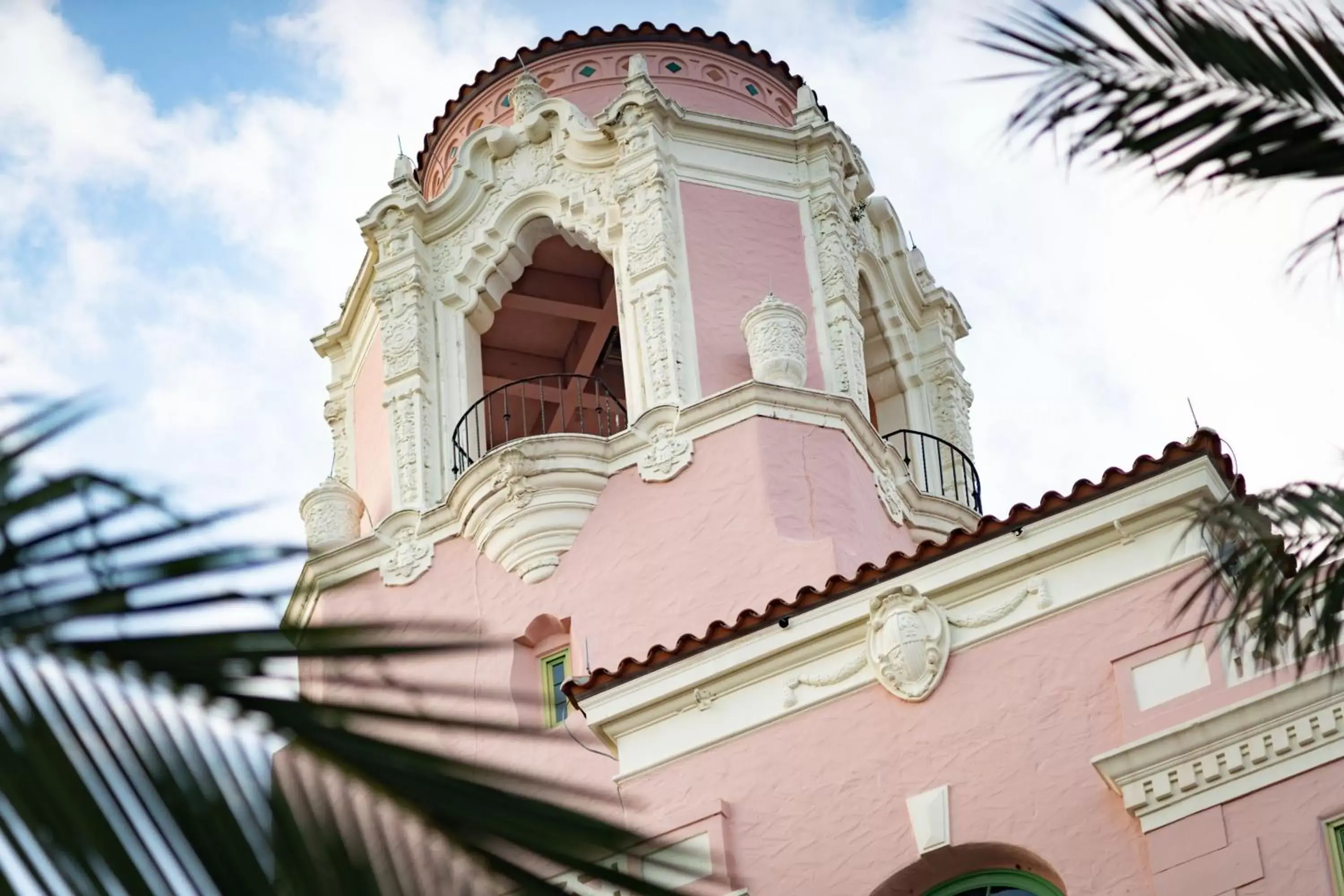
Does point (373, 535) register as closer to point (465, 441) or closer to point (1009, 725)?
point (465, 441)

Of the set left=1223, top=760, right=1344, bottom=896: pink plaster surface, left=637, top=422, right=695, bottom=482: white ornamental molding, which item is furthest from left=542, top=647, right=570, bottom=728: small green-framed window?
left=1223, top=760, right=1344, bottom=896: pink plaster surface

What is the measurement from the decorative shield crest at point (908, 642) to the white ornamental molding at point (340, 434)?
9188 millimetres

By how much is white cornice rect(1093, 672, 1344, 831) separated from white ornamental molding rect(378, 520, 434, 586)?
8669 millimetres

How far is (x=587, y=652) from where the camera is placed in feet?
58.1

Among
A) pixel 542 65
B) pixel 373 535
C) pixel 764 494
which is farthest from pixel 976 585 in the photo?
pixel 542 65

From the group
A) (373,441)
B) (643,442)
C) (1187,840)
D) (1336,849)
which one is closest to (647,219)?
(643,442)

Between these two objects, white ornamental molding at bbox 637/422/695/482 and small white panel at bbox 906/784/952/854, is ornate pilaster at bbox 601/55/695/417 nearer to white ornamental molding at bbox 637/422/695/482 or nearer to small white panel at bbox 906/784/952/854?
white ornamental molding at bbox 637/422/695/482

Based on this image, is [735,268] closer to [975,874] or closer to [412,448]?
[412,448]

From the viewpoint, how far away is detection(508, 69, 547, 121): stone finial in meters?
21.9

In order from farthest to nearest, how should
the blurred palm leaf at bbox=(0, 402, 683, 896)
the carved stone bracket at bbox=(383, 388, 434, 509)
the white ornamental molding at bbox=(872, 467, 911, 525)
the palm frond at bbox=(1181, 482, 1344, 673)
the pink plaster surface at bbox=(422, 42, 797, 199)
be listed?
the pink plaster surface at bbox=(422, 42, 797, 199) → the carved stone bracket at bbox=(383, 388, 434, 509) → the white ornamental molding at bbox=(872, 467, 911, 525) → the palm frond at bbox=(1181, 482, 1344, 673) → the blurred palm leaf at bbox=(0, 402, 683, 896)

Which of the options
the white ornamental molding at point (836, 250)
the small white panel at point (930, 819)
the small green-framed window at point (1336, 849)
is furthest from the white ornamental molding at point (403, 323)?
the small green-framed window at point (1336, 849)

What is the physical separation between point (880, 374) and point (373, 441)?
5134 mm

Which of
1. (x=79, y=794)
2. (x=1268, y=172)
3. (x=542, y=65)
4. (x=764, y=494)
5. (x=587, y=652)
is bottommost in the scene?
(x=79, y=794)

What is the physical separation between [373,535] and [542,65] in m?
5.64
